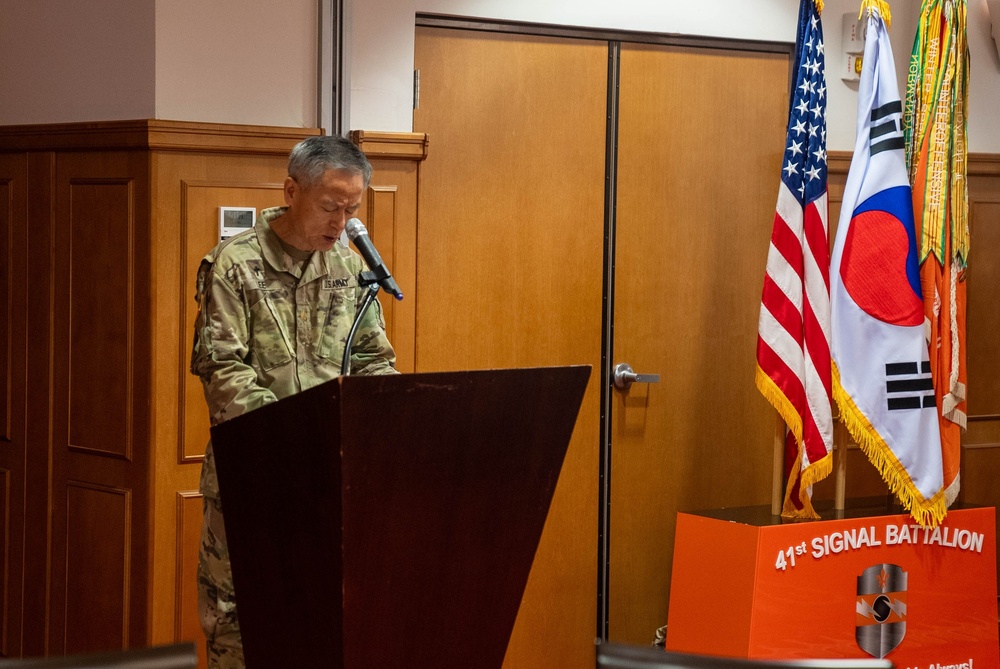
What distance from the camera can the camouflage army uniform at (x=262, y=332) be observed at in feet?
8.50

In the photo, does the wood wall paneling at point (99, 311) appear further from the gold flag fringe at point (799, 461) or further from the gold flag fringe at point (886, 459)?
the gold flag fringe at point (886, 459)

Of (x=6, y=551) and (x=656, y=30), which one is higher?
(x=656, y=30)

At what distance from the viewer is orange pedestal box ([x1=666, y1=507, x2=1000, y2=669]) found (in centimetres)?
364

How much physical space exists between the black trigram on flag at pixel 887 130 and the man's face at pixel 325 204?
6.39 feet

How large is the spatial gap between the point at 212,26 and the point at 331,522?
84.8 inches

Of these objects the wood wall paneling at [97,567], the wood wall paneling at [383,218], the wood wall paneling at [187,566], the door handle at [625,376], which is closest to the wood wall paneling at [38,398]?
the wood wall paneling at [97,567]

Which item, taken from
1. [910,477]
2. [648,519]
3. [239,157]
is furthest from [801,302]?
[239,157]

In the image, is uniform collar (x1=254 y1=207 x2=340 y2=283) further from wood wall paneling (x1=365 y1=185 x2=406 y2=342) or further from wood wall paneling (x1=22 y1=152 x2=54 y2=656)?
wood wall paneling (x1=22 y1=152 x2=54 y2=656)

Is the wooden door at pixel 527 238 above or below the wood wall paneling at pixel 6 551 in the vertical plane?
above

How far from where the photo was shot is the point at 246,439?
186 centimetres

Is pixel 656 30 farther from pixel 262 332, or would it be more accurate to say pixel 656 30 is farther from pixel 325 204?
pixel 262 332

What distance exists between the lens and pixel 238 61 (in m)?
3.50

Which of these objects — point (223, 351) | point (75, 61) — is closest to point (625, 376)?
point (223, 351)

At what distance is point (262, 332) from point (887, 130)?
221 cm
